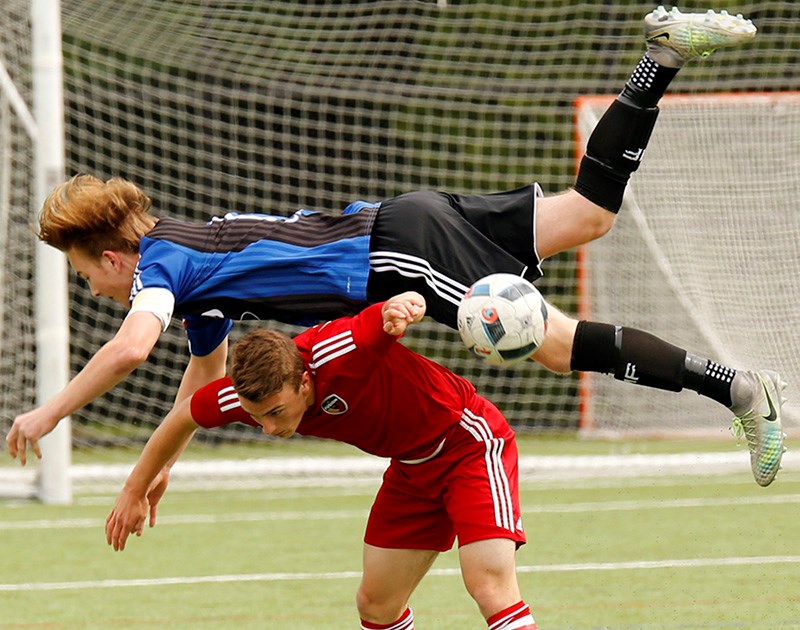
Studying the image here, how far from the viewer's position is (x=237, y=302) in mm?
4848

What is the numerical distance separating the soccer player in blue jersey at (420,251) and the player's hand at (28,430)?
1.70 feet

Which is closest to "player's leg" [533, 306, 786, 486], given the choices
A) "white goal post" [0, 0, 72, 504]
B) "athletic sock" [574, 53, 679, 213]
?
"athletic sock" [574, 53, 679, 213]

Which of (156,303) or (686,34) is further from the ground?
(686,34)

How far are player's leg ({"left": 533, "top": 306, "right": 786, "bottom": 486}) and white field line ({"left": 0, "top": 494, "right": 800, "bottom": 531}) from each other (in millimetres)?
4185

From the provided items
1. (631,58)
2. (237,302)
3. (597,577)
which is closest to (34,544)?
(597,577)

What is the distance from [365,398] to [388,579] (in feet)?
2.08

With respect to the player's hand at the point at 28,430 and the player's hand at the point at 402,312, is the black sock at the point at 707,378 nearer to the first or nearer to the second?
the player's hand at the point at 402,312

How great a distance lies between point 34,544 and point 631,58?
6410mm

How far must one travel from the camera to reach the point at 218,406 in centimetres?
441

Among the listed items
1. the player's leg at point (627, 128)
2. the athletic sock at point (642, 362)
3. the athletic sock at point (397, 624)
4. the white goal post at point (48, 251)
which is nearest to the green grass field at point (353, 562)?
the white goal post at point (48, 251)

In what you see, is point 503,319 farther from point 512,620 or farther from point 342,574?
point 342,574

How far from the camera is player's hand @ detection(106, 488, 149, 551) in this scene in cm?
452

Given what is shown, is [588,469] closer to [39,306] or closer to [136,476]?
[39,306]

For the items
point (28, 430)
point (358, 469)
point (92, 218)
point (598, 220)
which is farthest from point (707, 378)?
point (358, 469)
